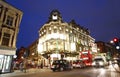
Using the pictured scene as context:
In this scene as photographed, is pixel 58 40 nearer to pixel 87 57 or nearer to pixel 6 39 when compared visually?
pixel 87 57

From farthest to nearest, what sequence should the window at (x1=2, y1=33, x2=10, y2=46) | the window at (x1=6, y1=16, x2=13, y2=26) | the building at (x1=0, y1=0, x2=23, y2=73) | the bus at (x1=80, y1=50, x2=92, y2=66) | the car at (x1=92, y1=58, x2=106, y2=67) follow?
1. the bus at (x1=80, y1=50, x2=92, y2=66)
2. the car at (x1=92, y1=58, x2=106, y2=67)
3. the window at (x1=6, y1=16, x2=13, y2=26)
4. the window at (x1=2, y1=33, x2=10, y2=46)
5. the building at (x1=0, y1=0, x2=23, y2=73)

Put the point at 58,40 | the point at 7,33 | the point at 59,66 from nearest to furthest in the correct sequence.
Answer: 1. the point at 7,33
2. the point at 59,66
3. the point at 58,40

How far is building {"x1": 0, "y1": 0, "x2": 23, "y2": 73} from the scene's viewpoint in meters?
26.6

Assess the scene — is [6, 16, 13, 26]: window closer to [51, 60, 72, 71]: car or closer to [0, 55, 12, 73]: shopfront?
[0, 55, 12, 73]: shopfront

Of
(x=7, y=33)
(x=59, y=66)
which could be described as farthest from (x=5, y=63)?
(x=59, y=66)

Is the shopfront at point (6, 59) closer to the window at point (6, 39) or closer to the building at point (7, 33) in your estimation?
the building at point (7, 33)

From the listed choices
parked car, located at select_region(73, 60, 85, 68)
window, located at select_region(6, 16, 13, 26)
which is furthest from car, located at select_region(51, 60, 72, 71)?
window, located at select_region(6, 16, 13, 26)

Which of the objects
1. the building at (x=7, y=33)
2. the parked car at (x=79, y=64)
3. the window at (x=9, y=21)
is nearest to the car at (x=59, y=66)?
the building at (x=7, y=33)

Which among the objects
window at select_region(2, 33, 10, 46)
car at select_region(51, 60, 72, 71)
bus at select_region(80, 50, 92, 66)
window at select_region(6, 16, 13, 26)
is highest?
window at select_region(6, 16, 13, 26)

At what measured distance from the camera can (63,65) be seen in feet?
98.9

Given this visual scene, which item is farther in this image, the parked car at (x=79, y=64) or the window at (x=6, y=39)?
the parked car at (x=79, y=64)

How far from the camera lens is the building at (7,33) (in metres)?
26.6

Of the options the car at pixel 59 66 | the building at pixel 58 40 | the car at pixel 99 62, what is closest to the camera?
the car at pixel 59 66

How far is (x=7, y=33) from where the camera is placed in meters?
28.3
